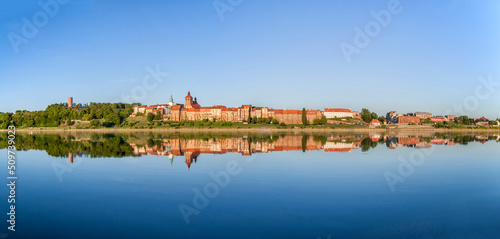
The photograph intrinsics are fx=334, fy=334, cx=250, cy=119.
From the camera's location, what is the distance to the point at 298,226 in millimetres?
6008

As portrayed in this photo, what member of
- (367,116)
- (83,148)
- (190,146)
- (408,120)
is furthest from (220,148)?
(408,120)

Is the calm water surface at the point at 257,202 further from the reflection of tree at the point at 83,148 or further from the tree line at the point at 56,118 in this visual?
the tree line at the point at 56,118

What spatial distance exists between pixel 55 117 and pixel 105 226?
8662 centimetres

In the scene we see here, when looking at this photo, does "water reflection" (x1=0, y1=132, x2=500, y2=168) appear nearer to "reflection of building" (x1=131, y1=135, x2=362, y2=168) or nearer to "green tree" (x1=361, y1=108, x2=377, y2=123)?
"reflection of building" (x1=131, y1=135, x2=362, y2=168)

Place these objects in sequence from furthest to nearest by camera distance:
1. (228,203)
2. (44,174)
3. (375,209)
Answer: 1. (44,174)
2. (228,203)
3. (375,209)

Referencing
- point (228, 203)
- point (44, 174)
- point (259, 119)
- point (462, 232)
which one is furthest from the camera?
point (259, 119)

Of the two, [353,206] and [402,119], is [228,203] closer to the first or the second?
[353,206]

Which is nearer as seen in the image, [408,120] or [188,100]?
[188,100]

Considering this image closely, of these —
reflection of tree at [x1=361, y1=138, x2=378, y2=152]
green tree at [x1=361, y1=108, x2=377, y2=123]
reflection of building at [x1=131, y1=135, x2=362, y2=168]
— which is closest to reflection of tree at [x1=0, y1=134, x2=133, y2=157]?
reflection of building at [x1=131, y1=135, x2=362, y2=168]

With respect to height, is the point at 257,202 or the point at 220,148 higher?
the point at 220,148

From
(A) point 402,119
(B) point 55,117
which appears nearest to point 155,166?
(B) point 55,117

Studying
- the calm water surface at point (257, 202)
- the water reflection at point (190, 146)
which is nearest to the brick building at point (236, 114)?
the water reflection at point (190, 146)

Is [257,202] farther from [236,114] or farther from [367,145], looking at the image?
[236,114]

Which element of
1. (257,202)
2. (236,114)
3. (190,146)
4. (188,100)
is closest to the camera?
(257,202)
